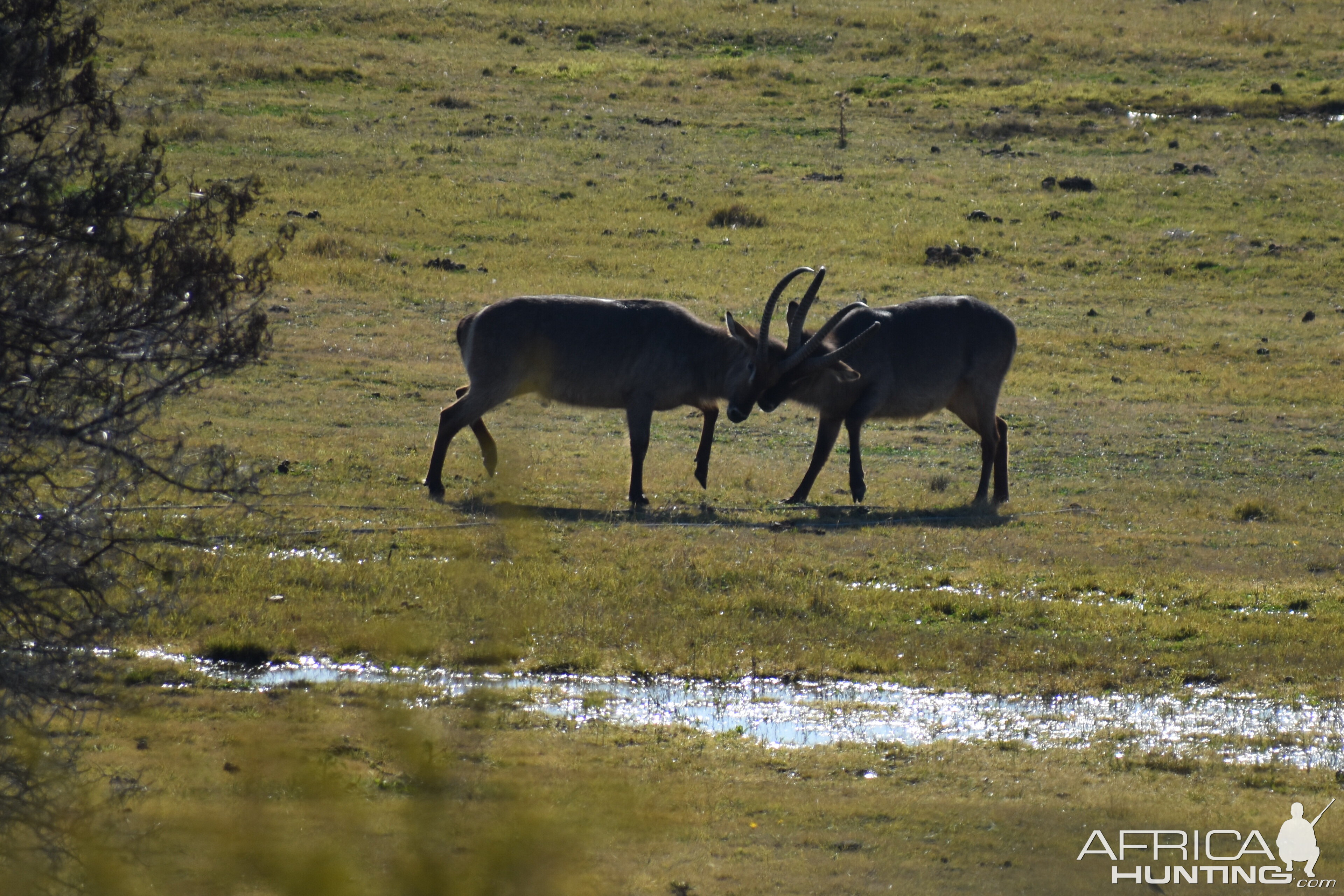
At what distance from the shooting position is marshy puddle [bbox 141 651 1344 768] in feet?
26.0

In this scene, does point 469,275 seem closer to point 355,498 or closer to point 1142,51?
point 355,498

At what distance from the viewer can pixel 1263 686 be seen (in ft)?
29.8

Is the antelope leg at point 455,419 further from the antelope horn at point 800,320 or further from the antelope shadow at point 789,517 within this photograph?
the antelope horn at point 800,320

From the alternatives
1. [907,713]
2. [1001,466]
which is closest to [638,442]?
[1001,466]

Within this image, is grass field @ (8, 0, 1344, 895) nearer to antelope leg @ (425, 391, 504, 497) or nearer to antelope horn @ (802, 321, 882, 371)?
antelope leg @ (425, 391, 504, 497)

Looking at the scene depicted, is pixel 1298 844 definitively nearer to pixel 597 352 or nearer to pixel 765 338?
pixel 765 338

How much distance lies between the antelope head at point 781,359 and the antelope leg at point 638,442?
755 millimetres

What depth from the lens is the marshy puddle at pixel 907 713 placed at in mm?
7926

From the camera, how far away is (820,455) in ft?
45.9

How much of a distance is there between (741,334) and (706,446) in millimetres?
1074

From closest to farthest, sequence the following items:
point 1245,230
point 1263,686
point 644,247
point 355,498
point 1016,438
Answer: point 1263,686, point 355,498, point 1016,438, point 644,247, point 1245,230

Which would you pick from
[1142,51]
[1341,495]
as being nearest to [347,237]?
[1341,495]

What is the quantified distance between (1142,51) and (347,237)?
93.2 ft

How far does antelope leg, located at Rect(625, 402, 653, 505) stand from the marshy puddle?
14.4 ft
